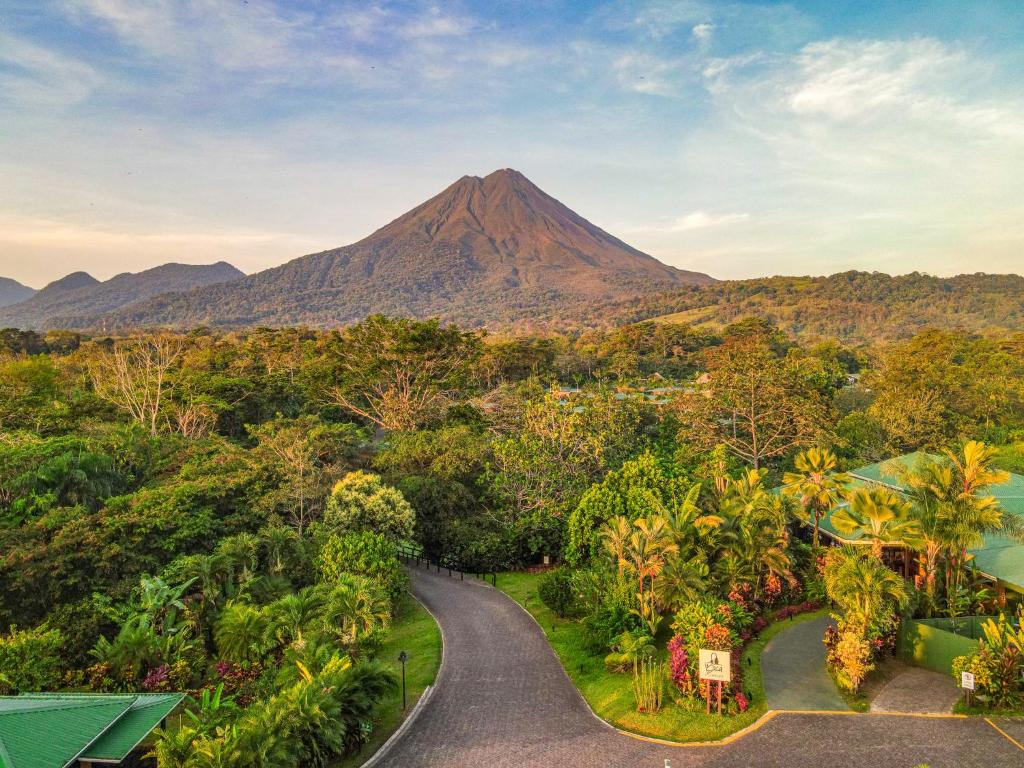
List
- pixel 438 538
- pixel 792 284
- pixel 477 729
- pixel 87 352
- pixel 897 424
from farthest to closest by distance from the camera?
pixel 792 284
pixel 87 352
pixel 897 424
pixel 438 538
pixel 477 729

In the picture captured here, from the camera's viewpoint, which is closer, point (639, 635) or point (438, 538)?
point (639, 635)

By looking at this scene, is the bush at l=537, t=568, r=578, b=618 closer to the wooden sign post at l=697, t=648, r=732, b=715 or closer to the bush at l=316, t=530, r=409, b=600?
the bush at l=316, t=530, r=409, b=600

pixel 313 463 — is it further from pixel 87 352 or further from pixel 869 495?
pixel 87 352

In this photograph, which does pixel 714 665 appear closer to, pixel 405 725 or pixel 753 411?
pixel 405 725

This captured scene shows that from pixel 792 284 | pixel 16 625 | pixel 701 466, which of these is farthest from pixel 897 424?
pixel 792 284

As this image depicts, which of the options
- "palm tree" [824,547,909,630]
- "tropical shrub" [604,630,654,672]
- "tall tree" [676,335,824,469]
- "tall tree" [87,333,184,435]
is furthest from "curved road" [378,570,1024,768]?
"tall tree" [87,333,184,435]

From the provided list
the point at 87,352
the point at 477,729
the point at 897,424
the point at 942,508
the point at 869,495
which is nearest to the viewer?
the point at 477,729

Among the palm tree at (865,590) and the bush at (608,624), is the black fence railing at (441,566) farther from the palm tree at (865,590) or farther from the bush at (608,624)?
the palm tree at (865,590)

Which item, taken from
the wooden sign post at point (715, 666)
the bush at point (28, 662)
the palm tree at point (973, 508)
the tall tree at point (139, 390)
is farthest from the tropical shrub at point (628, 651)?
the tall tree at point (139, 390)
